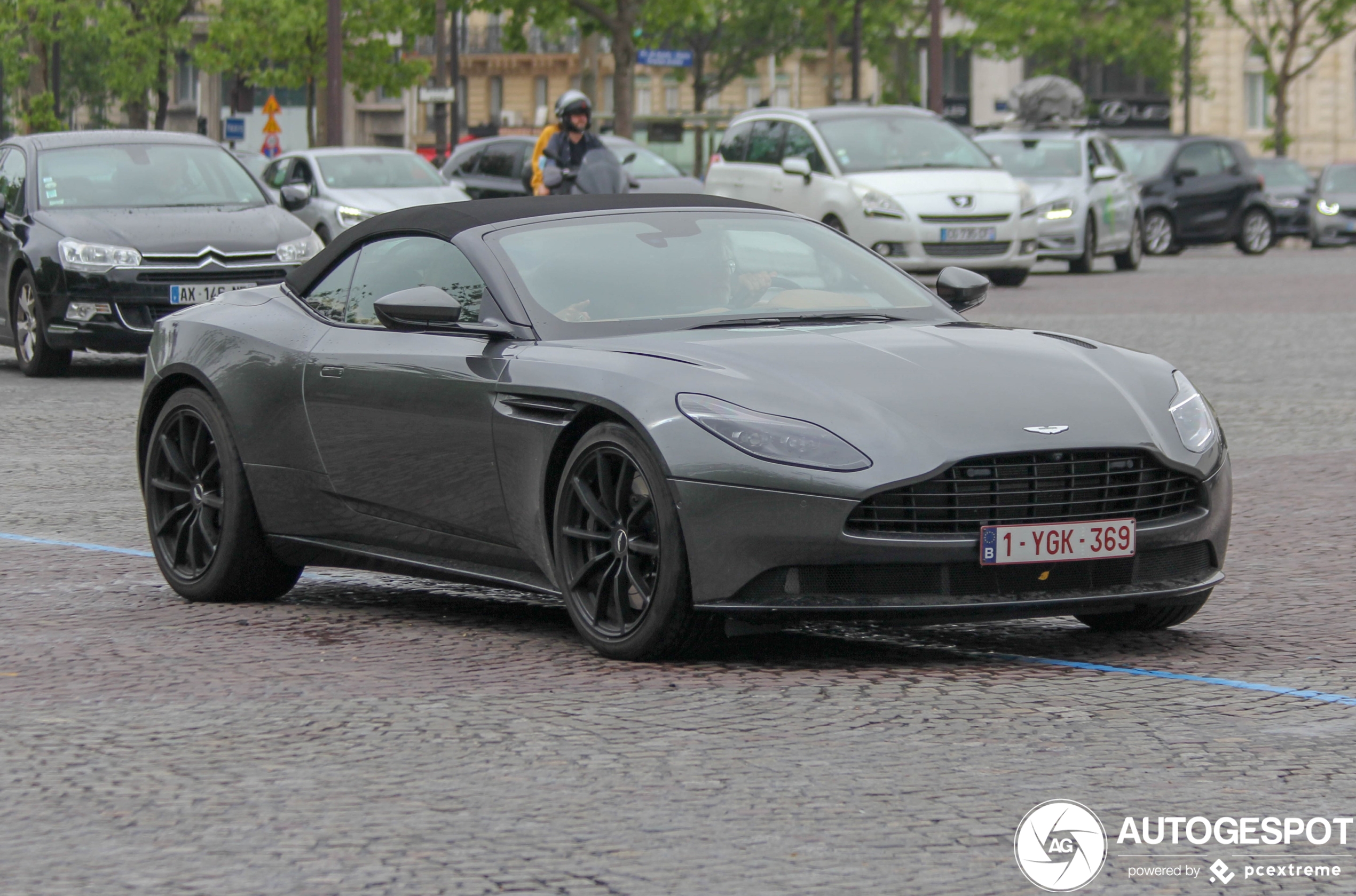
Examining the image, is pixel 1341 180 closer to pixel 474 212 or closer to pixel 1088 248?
pixel 1088 248

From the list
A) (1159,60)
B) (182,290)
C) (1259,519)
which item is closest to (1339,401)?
(1259,519)

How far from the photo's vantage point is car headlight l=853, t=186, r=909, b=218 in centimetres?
2444

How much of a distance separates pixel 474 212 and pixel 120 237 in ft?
30.7

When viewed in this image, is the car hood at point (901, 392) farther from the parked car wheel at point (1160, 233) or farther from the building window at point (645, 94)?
the building window at point (645, 94)

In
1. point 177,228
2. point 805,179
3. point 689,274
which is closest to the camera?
point 689,274

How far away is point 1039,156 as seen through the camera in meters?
30.7

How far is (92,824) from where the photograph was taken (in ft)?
15.0

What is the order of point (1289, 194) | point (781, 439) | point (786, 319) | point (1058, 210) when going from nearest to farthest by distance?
1. point (781, 439)
2. point (786, 319)
3. point (1058, 210)
4. point (1289, 194)

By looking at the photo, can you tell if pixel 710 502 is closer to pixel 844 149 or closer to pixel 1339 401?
pixel 1339 401

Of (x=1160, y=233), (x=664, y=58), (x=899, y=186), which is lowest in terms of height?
(x=1160, y=233)

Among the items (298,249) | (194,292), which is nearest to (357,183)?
(298,249)

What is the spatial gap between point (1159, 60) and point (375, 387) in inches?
2513

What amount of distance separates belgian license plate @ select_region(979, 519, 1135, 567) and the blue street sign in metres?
58.8

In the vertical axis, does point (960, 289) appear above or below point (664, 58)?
below
